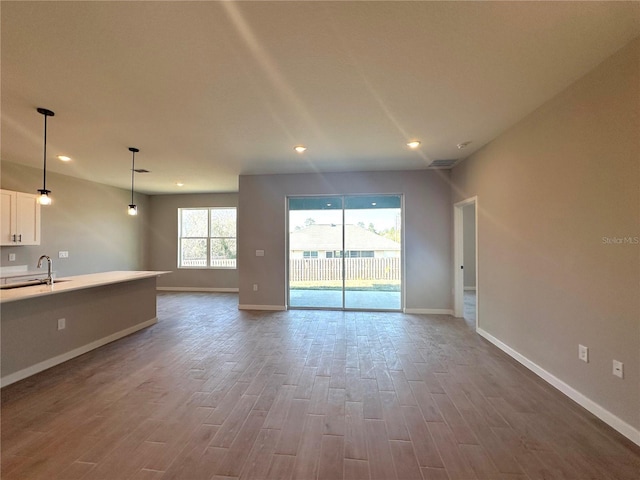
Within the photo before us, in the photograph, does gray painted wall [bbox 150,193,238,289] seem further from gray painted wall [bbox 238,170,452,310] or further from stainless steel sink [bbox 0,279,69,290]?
stainless steel sink [bbox 0,279,69,290]

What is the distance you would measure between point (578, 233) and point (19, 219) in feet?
24.4

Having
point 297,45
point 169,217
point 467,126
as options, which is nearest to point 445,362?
point 467,126

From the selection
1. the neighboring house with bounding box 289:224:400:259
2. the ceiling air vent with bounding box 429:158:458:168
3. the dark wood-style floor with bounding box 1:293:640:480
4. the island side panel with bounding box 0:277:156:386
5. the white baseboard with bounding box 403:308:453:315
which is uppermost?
the ceiling air vent with bounding box 429:158:458:168

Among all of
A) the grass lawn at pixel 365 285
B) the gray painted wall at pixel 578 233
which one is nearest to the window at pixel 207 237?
the grass lawn at pixel 365 285

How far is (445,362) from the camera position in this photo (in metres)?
3.10

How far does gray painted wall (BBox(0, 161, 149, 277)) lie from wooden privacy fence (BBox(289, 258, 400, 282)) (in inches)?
183

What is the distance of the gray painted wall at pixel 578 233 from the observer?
1.91 meters

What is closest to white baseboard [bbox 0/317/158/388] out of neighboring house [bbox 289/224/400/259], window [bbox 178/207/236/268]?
neighboring house [bbox 289/224/400/259]

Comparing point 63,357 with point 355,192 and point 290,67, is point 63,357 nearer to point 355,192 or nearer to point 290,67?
point 290,67

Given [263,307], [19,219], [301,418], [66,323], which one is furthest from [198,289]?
[301,418]

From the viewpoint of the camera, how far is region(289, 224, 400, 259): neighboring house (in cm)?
542

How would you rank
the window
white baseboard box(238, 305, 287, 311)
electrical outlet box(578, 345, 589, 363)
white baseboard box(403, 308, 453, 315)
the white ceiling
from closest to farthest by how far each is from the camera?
the white ceiling → electrical outlet box(578, 345, 589, 363) → white baseboard box(403, 308, 453, 315) → white baseboard box(238, 305, 287, 311) → the window

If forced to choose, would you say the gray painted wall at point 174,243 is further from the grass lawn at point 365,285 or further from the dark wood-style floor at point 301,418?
the dark wood-style floor at point 301,418

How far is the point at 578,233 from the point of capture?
230cm
